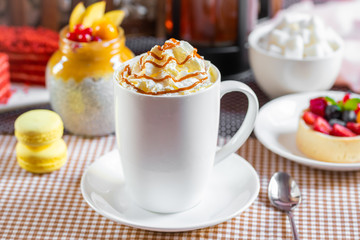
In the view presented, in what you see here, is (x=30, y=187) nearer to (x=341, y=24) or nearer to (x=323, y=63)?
(x=323, y=63)

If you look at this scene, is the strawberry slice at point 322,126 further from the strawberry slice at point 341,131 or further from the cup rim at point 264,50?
the cup rim at point 264,50

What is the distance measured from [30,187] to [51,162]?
70 millimetres

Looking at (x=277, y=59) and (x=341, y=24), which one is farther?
(x=341, y=24)

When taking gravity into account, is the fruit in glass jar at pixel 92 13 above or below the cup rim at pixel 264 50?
above

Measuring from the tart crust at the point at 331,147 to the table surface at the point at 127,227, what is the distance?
0.03 metres

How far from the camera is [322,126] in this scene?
1.13m

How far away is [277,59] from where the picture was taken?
1329 mm

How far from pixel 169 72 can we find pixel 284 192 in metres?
0.34

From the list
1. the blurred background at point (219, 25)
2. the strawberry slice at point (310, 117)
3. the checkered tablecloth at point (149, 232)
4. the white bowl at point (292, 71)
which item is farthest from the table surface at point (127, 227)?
the blurred background at point (219, 25)

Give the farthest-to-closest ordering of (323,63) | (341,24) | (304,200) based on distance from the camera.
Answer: (341,24) < (323,63) < (304,200)

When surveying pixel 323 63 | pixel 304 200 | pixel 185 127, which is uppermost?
pixel 185 127

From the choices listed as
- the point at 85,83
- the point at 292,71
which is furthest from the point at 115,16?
the point at 292,71

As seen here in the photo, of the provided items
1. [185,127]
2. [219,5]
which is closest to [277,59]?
[219,5]

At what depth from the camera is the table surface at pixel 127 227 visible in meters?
0.92
